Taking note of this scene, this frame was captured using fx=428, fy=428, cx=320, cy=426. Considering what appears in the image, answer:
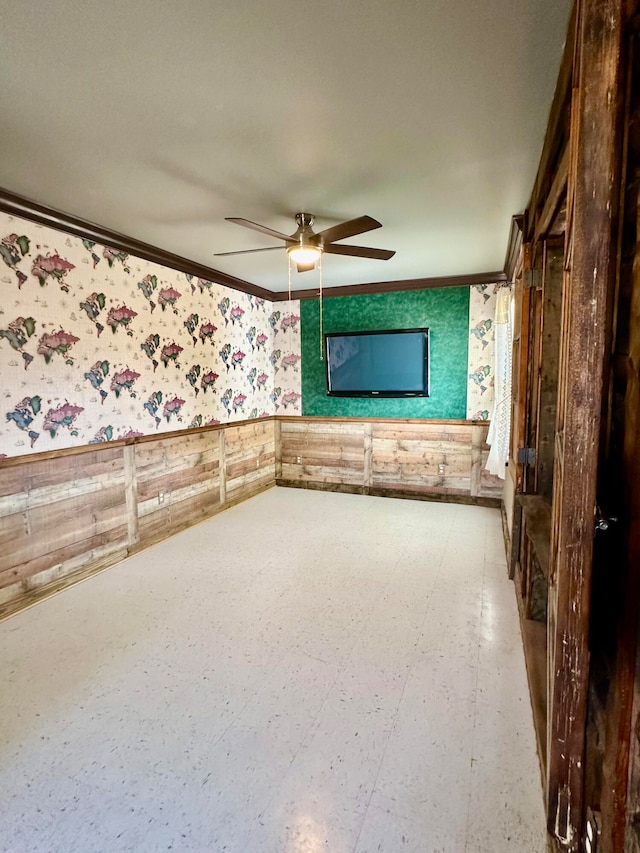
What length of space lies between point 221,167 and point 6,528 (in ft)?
7.84

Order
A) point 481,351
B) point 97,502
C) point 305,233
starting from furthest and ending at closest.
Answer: point 481,351 → point 97,502 → point 305,233

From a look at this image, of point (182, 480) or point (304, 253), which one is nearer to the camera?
point (304, 253)

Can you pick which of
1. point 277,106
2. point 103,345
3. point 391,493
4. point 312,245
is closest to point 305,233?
point 312,245

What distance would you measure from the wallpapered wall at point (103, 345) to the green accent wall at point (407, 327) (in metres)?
0.90

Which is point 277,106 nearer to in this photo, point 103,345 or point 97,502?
point 103,345

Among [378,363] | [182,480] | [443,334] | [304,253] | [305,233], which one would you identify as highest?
[305,233]

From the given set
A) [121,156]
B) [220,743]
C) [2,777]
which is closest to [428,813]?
[220,743]

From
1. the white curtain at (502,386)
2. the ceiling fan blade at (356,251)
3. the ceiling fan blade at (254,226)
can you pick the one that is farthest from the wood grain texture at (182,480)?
the ceiling fan blade at (356,251)

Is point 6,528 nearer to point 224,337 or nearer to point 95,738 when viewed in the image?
point 95,738

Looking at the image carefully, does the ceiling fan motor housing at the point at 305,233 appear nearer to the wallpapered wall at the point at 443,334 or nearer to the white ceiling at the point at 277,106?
the white ceiling at the point at 277,106

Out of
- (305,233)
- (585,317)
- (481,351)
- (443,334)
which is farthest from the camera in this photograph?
(443,334)

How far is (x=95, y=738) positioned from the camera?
1.65 metres

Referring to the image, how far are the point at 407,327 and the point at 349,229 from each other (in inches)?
99.5

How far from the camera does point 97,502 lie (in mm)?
3135
